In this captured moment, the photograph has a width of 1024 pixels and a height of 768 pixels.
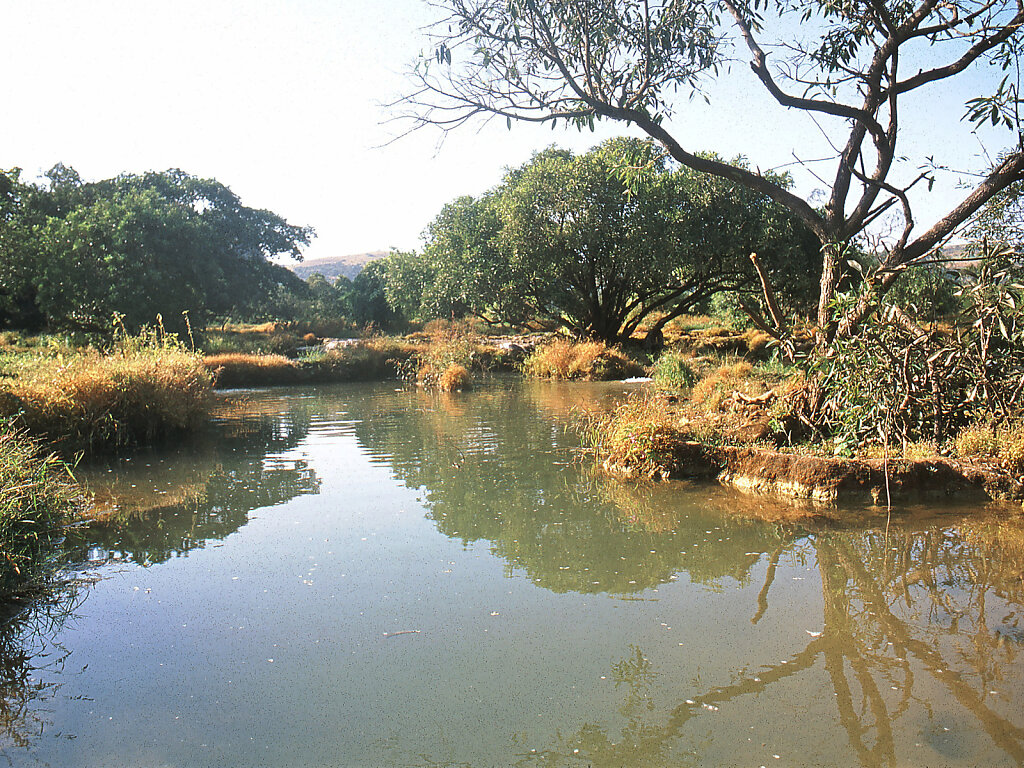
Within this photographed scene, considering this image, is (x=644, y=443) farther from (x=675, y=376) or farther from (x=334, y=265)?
(x=334, y=265)

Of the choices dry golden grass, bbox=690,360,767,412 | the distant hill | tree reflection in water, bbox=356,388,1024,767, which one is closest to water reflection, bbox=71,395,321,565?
tree reflection in water, bbox=356,388,1024,767

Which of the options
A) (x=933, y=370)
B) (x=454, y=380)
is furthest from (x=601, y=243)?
(x=933, y=370)

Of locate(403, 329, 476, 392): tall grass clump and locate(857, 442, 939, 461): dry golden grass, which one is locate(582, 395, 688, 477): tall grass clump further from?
locate(403, 329, 476, 392): tall grass clump

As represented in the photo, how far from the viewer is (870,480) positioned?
6.77m

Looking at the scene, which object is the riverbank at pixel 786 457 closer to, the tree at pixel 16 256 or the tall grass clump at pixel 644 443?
the tall grass clump at pixel 644 443

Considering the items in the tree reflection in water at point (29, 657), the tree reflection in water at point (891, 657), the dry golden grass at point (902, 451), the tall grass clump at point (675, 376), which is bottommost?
the tree reflection in water at point (891, 657)

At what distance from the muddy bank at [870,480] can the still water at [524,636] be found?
1.19 ft

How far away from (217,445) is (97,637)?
282 inches

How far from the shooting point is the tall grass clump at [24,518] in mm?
4762

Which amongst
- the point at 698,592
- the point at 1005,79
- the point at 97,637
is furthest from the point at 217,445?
the point at 1005,79

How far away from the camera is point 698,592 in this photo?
4871 mm

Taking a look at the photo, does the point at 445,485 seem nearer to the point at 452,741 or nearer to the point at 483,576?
the point at 483,576

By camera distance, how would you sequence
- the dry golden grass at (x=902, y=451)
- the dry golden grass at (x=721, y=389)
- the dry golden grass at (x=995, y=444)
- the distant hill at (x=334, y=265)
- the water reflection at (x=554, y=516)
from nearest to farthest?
the water reflection at (x=554, y=516)
the dry golden grass at (x=995, y=444)
the dry golden grass at (x=902, y=451)
the dry golden grass at (x=721, y=389)
the distant hill at (x=334, y=265)

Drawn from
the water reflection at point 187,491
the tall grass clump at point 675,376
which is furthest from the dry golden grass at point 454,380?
the water reflection at point 187,491
